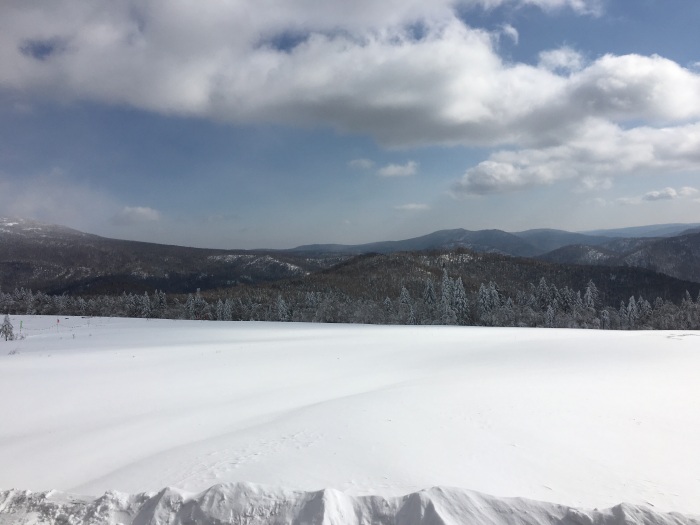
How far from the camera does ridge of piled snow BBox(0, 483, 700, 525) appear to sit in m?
4.20

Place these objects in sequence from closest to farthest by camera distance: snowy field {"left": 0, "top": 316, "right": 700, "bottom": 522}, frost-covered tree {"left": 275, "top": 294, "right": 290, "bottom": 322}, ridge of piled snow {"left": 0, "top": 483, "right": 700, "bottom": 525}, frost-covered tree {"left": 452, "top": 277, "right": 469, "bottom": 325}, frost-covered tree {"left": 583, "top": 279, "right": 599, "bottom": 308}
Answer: ridge of piled snow {"left": 0, "top": 483, "right": 700, "bottom": 525}, snowy field {"left": 0, "top": 316, "right": 700, "bottom": 522}, frost-covered tree {"left": 452, "top": 277, "right": 469, "bottom": 325}, frost-covered tree {"left": 275, "top": 294, "right": 290, "bottom": 322}, frost-covered tree {"left": 583, "top": 279, "right": 599, "bottom": 308}

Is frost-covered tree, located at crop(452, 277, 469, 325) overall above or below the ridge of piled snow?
below

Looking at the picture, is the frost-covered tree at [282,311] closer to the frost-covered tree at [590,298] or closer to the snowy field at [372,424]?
the snowy field at [372,424]

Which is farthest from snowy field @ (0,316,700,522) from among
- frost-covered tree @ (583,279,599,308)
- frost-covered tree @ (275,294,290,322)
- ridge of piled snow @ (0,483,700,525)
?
frost-covered tree @ (583,279,599,308)

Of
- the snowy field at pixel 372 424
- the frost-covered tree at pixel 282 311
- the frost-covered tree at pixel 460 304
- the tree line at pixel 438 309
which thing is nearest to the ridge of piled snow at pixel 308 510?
the snowy field at pixel 372 424

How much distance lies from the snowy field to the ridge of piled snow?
57cm

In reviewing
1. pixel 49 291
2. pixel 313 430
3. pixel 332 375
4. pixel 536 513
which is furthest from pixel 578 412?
pixel 49 291

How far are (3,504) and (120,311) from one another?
7832 cm

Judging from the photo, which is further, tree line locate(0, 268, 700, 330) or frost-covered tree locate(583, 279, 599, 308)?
frost-covered tree locate(583, 279, 599, 308)

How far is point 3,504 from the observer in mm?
5082

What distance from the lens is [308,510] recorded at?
14.6 ft

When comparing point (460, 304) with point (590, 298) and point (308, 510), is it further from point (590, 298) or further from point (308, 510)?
point (308, 510)

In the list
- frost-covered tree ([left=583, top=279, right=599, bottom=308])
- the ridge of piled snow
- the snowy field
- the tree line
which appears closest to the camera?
the ridge of piled snow

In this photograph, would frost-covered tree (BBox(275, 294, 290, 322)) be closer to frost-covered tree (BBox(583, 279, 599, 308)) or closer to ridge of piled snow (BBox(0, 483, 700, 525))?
frost-covered tree (BBox(583, 279, 599, 308))
